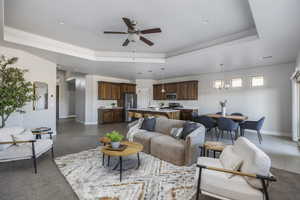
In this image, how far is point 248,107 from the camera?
6.41 m

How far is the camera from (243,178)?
1784mm

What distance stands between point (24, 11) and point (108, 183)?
141 inches

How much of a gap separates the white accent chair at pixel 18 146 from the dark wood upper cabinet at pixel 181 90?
22.2ft

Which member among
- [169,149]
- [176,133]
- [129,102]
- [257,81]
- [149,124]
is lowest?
[169,149]

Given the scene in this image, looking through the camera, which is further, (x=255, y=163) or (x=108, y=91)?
(x=108, y=91)

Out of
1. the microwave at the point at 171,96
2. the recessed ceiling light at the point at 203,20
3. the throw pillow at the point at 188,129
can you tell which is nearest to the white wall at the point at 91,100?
the microwave at the point at 171,96

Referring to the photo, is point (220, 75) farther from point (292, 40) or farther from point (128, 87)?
point (128, 87)

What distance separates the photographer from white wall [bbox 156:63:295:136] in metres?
5.61

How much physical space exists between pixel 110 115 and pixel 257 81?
7.31 m

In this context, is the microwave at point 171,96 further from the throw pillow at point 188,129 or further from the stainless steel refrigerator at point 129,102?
the throw pillow at point 188,129

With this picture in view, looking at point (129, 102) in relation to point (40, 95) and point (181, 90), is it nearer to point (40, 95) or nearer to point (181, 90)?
point (181, 90)

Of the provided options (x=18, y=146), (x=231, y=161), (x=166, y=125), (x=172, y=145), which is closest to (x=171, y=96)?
(x=166, y=125)

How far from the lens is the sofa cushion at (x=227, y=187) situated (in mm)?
1583

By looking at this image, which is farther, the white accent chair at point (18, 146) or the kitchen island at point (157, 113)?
the kitchen island at point (157, 113)
